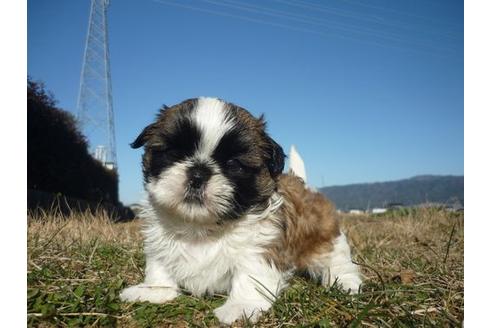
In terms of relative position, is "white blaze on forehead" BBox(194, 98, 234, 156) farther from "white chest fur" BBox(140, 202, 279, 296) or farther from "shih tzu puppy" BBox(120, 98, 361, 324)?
"white chest fur" BBox(140, 202, 279, 296)

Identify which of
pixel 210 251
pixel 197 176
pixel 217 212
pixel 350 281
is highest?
pixel 197 176

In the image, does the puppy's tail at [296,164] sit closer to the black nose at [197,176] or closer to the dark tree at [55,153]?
the black nose at [197,176]

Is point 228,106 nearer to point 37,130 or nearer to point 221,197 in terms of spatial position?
point 221,197

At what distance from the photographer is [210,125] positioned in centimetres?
247

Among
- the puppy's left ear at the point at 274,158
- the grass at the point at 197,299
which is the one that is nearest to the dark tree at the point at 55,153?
the grass at the point at 197,299

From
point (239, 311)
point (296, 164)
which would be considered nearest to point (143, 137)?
point (239, 311)

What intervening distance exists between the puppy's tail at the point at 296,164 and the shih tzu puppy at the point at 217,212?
0.89 m

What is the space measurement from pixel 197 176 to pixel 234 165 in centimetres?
30

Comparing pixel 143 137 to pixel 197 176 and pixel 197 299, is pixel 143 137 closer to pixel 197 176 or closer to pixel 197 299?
pixel 197 176

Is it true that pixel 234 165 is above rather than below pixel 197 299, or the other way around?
above

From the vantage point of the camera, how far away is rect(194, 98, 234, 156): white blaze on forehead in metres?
2.47

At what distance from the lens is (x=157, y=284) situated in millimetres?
2852
